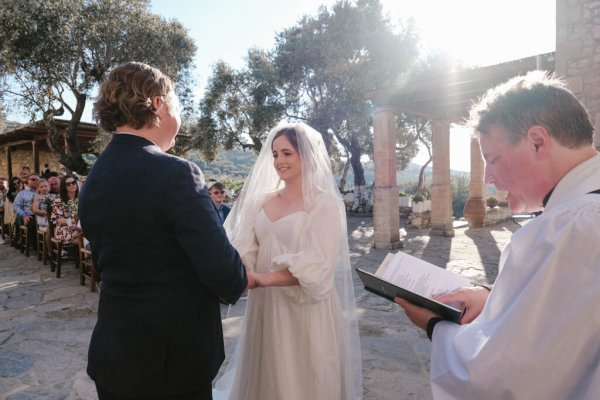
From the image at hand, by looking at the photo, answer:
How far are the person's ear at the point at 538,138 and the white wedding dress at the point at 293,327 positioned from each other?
1.23m

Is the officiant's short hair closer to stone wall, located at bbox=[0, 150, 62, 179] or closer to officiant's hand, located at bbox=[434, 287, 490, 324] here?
officiant's hand, located at bbox=[434, 287, 490, 324]

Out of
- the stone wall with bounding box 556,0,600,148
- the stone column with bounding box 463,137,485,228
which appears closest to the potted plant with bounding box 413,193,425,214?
the stone column with bounding box 463,137,485,228

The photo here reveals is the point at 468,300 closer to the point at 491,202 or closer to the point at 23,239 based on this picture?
the point at 23,239

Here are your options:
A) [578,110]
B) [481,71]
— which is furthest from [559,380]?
[481,71]

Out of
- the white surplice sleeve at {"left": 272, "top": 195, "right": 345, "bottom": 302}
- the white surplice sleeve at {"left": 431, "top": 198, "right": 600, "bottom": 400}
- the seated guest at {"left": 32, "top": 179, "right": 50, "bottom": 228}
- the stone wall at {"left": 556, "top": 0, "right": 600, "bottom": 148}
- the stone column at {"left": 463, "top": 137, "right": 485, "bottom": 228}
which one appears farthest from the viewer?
the stone column at {"left": 463, "top": 137, "right": 485, "bottom": 228}

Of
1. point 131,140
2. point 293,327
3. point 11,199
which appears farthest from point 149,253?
point 11,199

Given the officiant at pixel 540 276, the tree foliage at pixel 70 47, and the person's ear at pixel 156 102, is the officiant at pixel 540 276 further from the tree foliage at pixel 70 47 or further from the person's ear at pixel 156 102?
the tree foliage at pixel 70 47

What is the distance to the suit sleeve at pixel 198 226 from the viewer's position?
142 centimetres

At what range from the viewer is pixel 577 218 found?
981 millimetres

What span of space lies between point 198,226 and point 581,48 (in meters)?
6.74

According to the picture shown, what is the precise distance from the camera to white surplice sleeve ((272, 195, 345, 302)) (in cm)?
216

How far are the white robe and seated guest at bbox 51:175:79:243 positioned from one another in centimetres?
755

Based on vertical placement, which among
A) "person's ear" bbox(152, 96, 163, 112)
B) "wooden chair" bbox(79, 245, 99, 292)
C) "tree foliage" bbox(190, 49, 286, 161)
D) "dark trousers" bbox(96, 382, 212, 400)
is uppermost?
"tree foliage" bbox(190, 49, 286, 161)

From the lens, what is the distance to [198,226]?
1.43 metres
